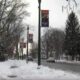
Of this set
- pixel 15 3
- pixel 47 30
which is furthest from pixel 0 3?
pixel 47 30

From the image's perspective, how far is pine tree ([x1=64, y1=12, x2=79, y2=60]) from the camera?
90875mm

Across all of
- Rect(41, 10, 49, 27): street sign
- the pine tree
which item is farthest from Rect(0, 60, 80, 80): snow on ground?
the pine tree

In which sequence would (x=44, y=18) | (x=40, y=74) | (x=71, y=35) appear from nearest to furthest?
(x=40, y=74) → (x=44, y=18) → (x=71, y=35)

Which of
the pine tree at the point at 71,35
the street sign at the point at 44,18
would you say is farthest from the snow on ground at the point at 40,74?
the pine tree at the point at 71,35

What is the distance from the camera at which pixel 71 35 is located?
9212 cm

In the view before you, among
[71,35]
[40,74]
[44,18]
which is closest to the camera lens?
[40,74]

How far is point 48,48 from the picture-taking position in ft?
481

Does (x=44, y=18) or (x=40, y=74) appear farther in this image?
(x=44, y=18)

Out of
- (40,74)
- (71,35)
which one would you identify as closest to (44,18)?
(40,74)

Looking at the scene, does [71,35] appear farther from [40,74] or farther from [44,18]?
[40,74]

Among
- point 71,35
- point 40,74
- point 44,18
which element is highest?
point 44,18

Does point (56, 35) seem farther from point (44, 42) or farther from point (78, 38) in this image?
point (78, 38)

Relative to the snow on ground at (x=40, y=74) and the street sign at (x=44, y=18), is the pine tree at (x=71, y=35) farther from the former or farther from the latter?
the snow on ground at (x=40, y=74)

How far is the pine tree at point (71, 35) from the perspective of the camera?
90.9 m
